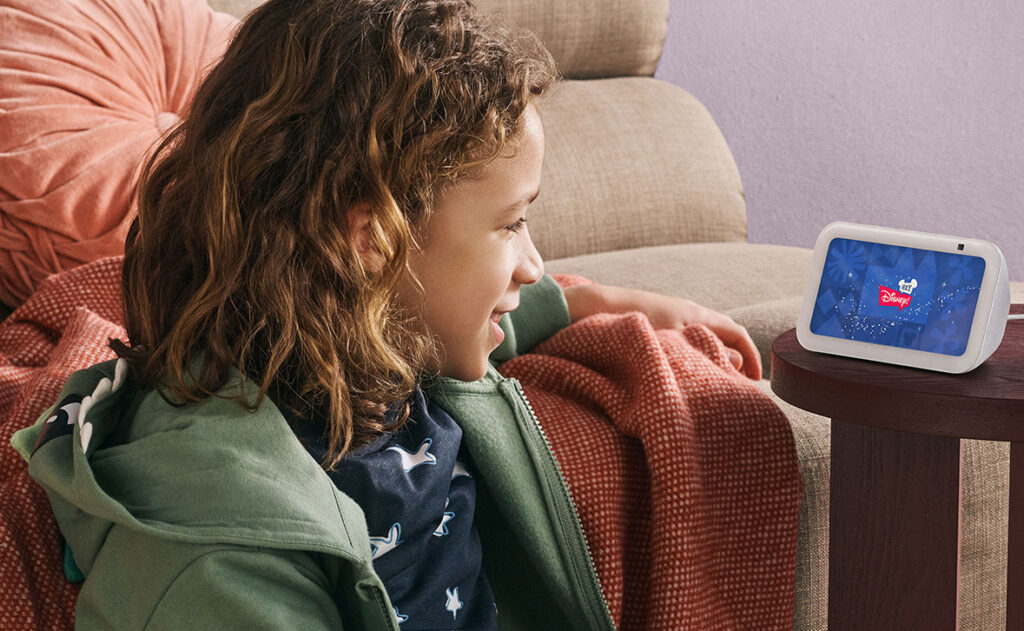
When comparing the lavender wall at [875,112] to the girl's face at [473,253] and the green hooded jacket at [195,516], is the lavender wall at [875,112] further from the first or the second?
the green hooded jacket at [195,516]

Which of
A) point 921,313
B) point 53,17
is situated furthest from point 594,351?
point 53,17

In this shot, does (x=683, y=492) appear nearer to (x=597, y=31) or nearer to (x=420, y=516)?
(x=420, y=516)

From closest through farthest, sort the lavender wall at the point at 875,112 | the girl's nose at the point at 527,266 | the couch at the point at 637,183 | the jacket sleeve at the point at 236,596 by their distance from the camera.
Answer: the jacket sleeve at the point at 236,596 → the girl's nose at the point at 527,266 → the couch at the point at 637,183 → the lavender wall at the point at 875,112

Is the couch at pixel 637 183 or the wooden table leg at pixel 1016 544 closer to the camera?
the wooden table leg at pixel 1016 544

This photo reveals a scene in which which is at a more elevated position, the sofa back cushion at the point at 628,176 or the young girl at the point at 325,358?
the young girl at the point at 325,358

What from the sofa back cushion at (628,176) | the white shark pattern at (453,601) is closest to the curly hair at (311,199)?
the white shark pattern at (453,601)

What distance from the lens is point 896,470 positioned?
28.3 inches

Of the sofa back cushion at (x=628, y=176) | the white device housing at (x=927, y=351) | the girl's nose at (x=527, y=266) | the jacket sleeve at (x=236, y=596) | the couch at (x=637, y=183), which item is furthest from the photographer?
the sofa back cushion at (x=628, y=176)

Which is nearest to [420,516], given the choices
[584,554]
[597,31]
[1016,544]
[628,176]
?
[584,554]

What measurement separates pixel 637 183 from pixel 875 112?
88 centimetres

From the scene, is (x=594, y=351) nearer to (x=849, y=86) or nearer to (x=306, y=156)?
(x=306, y=156)

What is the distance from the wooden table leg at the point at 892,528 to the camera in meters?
0.71

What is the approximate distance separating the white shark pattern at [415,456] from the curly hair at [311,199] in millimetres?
20

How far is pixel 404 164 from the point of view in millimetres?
688
